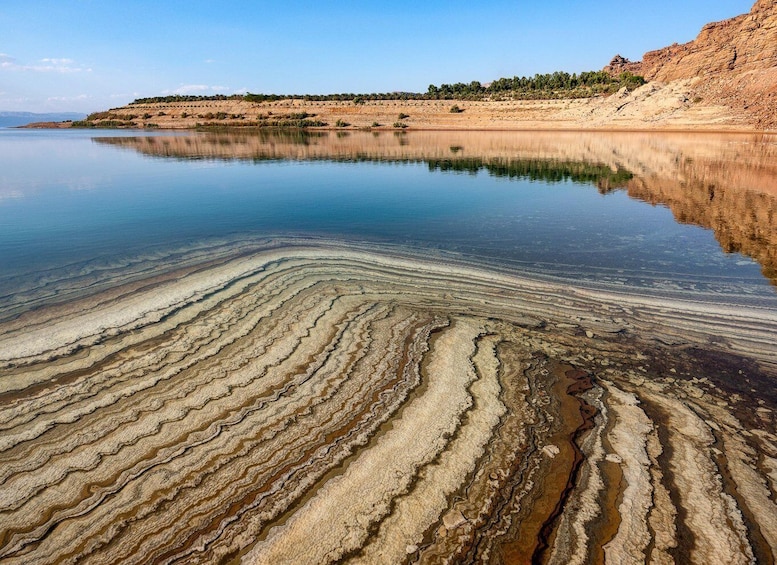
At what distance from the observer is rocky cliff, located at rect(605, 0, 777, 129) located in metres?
49.0

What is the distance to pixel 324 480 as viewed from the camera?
11.4 ft

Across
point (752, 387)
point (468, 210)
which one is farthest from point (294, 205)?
point (752, 387)

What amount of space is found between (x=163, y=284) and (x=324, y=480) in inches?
236

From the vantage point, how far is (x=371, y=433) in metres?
4.04

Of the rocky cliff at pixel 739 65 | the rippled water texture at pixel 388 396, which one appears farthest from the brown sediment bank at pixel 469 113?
the rippled water texture at pixel 388 396

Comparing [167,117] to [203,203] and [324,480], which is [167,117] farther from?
[324,480]

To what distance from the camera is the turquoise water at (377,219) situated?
9.21 m

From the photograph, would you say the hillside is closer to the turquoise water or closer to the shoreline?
the shoreline

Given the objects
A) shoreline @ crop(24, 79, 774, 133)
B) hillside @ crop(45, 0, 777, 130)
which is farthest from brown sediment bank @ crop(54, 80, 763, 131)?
hillside @ crop(45, 0, 777, 130)

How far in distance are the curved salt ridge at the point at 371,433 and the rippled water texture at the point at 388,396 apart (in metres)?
0.02

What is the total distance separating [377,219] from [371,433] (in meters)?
10.1

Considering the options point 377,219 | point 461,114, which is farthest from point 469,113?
point 377,219

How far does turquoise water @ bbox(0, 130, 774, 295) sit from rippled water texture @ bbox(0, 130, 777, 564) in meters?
0.17

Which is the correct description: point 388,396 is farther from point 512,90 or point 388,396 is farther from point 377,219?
point 512,90
